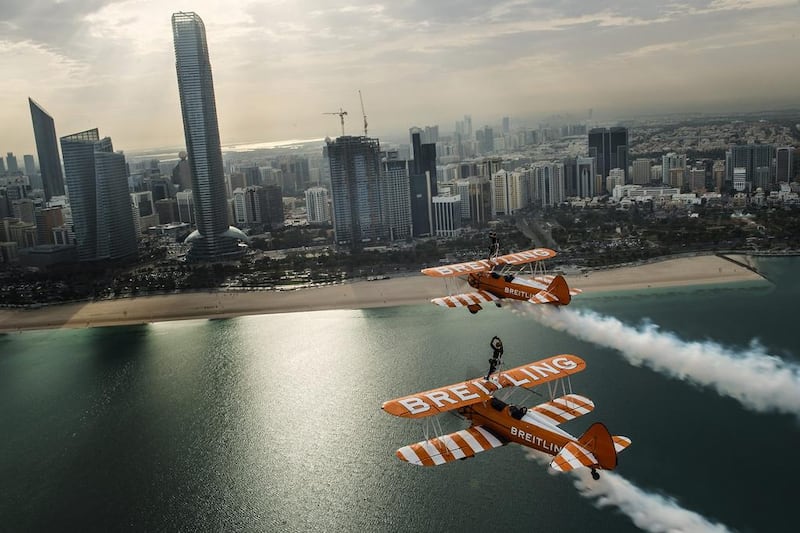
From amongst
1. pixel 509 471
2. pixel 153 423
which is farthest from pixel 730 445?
pixel 153 423

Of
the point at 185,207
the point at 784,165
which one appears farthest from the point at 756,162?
the point at 185,207

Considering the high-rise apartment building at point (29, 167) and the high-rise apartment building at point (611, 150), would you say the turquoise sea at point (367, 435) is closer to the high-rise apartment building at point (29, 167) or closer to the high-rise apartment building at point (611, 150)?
the high-rise apartment building at point (611, 150)

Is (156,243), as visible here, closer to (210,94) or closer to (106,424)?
(210,94)

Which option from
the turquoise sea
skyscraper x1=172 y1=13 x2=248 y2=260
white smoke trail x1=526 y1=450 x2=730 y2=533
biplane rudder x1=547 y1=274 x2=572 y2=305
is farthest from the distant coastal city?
biplane rudder x1=547 y1=274 x2=572 y2=305

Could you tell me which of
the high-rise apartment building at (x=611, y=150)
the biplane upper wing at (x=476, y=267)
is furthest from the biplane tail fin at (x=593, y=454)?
the high-rise apartment building at (x=611, y=150)

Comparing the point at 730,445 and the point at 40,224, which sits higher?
the point at 40,224
